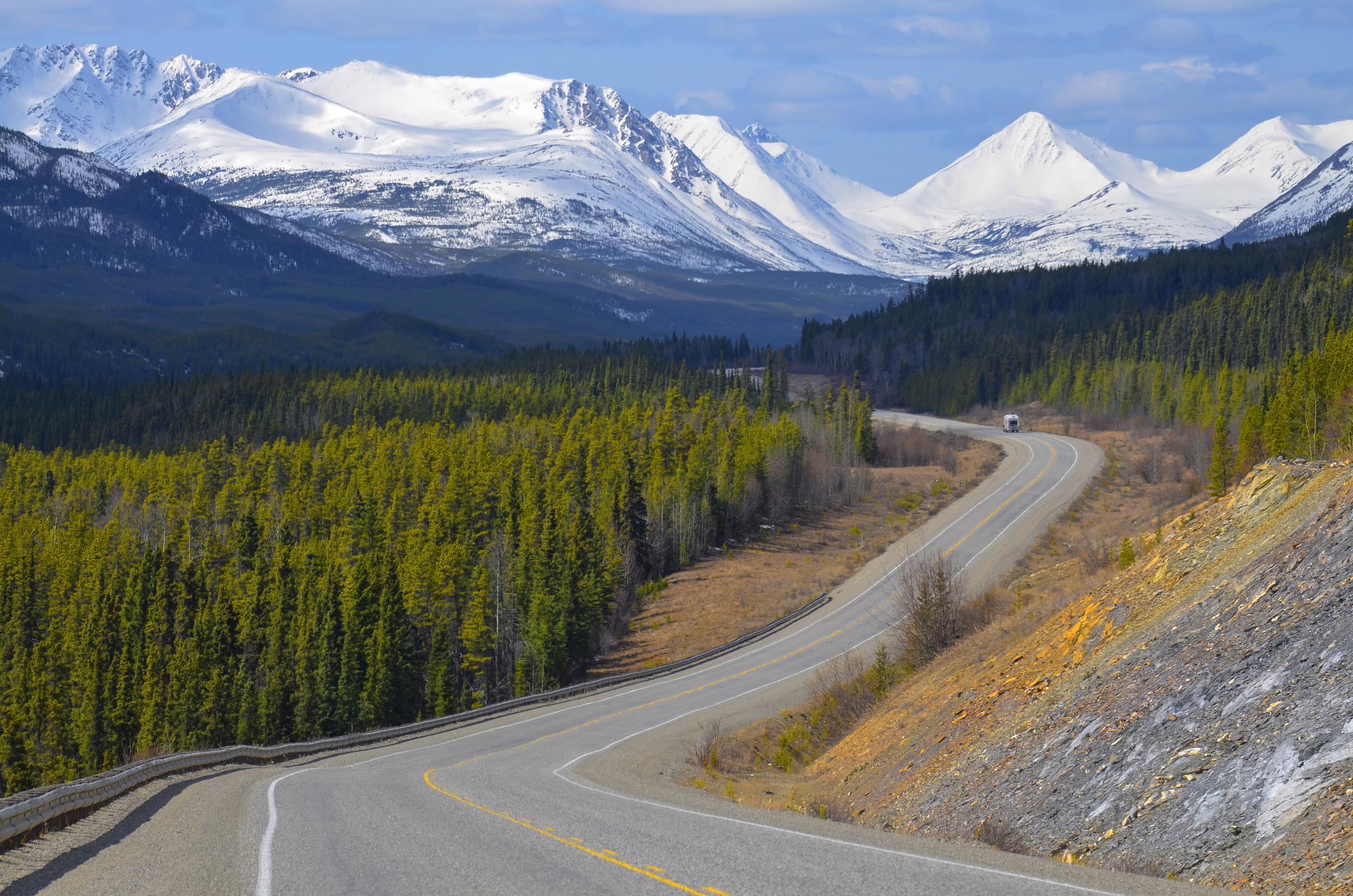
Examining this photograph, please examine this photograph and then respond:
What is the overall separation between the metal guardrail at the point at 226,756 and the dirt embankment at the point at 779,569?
165 inches

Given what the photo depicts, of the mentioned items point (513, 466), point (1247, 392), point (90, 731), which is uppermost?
point (1247, 392)

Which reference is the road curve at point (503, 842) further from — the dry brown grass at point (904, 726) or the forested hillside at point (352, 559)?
the forested hillside at point (352, 559)

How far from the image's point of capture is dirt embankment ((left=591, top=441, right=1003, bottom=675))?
226 ft

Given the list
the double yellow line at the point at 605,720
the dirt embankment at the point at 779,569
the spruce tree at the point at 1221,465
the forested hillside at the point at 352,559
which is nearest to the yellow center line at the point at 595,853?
the double yellow line at the point at 605,720

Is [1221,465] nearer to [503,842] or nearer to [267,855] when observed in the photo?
[503,842]

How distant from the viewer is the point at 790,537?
98.7 meters

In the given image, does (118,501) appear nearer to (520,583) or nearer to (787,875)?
(520,583)

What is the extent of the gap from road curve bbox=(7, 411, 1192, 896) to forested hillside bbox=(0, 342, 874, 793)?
31.1 meters

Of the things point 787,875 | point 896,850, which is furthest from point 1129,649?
point 787,875

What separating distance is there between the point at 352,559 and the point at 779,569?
34845 millimetres

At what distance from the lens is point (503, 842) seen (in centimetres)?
1708

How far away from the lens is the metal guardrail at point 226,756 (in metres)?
18.2

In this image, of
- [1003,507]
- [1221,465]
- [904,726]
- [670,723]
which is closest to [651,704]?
[670,723]

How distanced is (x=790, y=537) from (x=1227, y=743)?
3280 inches
